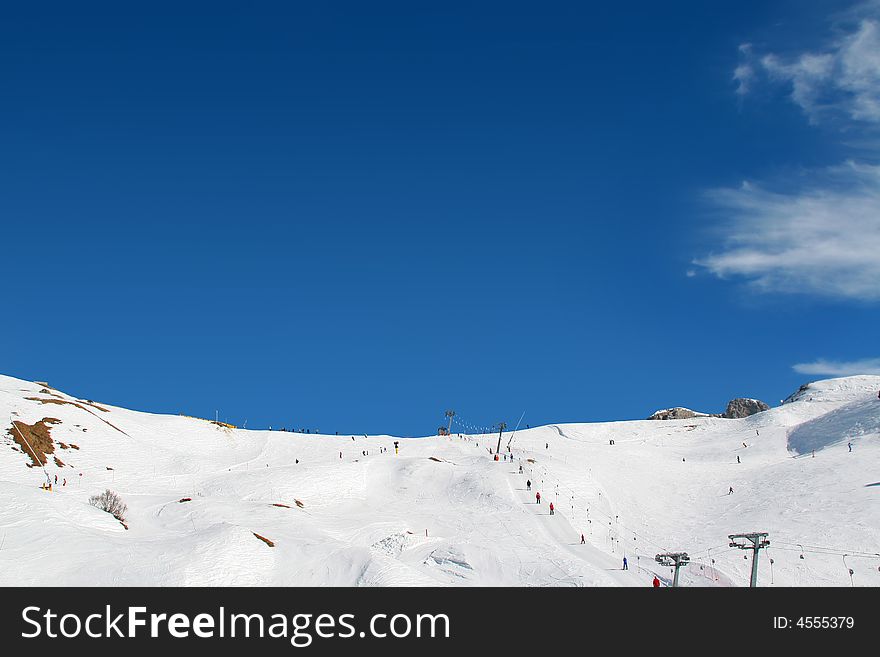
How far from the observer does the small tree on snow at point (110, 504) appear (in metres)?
51.1

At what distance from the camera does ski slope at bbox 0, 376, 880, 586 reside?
A: 40.0 metres

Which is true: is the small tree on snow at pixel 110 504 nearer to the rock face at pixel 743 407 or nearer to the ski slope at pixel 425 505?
the ski slope at pixel 425 505

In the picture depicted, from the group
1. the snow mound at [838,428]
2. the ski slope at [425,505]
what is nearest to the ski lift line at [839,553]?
the ski slope at [425,505]

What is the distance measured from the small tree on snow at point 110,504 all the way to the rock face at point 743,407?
422 feet

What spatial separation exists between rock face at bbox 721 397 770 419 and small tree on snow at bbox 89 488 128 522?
5067 inches

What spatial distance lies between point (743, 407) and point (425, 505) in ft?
362

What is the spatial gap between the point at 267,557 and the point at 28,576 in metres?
12.7
